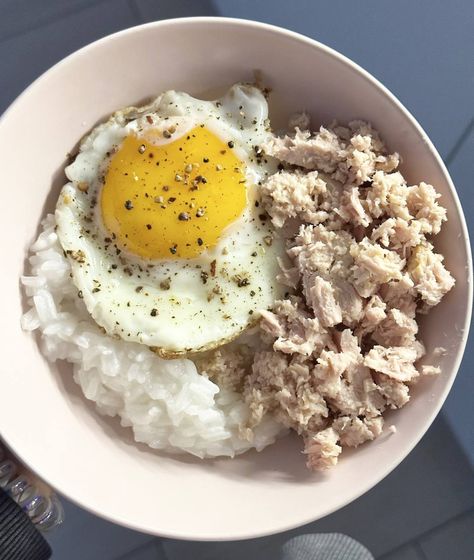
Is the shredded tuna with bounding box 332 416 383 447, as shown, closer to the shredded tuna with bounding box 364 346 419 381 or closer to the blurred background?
the shredded tuna with bounding box 364 346 419 381

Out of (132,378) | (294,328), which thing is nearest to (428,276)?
(294,328)

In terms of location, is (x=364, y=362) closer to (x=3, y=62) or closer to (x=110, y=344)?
(x=110, y=344)

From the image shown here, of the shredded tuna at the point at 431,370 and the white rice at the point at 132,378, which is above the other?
the shredded tuna at the point at 431,370

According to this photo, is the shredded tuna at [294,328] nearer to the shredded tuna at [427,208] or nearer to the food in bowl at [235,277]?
the food in bowl at [235,277]

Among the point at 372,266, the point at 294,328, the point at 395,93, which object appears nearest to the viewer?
the point at 372,266

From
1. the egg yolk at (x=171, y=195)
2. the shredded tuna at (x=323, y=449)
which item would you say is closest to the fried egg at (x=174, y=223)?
the egg yolk at (x=171, y=195)

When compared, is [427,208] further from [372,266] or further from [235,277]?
[235,277]

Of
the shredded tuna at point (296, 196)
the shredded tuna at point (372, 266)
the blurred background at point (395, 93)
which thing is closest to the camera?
the shredded tuna at point (372, 266)

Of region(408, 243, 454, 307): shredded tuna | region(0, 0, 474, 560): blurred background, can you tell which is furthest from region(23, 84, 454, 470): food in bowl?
region(0, 0, 474, 560): blurred background
